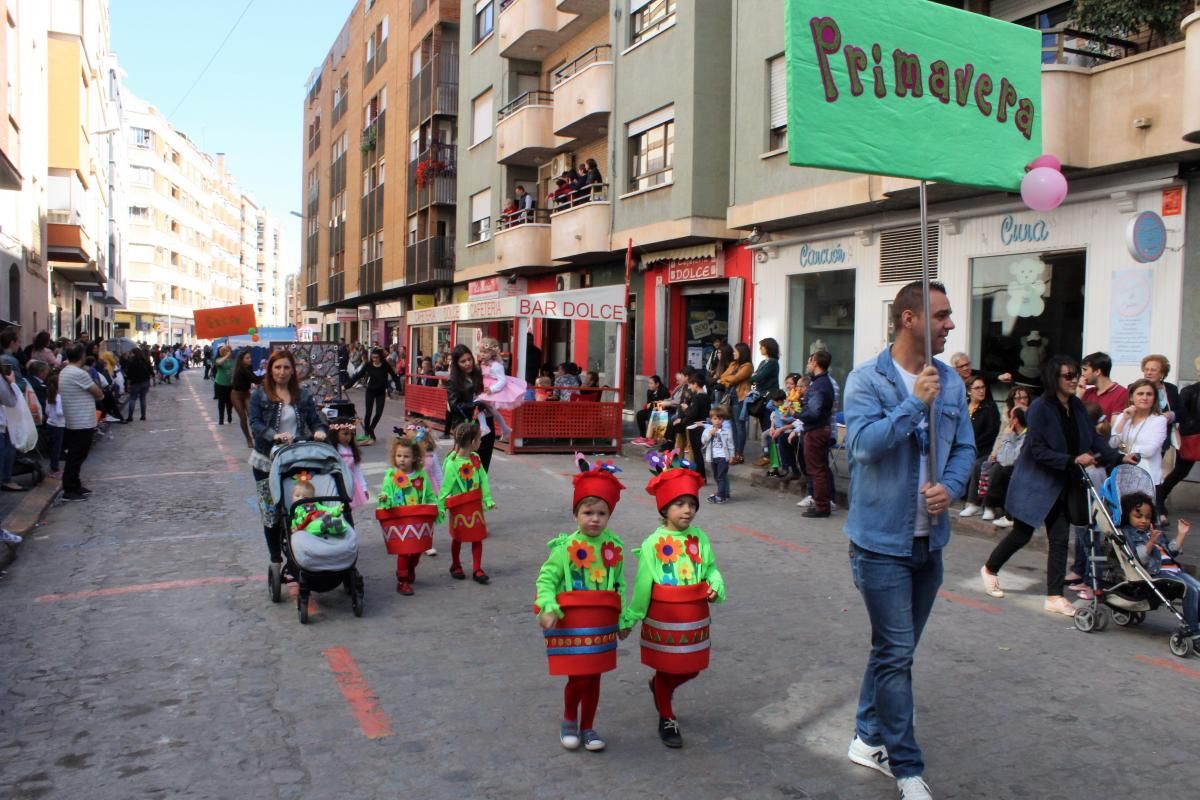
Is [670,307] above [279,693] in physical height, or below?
above

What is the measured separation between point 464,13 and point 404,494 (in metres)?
29.7

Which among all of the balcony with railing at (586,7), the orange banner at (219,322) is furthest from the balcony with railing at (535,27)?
the orange banner at (219,322)

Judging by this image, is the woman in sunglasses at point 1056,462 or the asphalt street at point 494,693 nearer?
the asphalt street at point 494,693

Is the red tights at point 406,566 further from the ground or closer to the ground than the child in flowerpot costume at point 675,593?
closer to the ground

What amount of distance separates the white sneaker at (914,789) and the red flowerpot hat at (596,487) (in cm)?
159

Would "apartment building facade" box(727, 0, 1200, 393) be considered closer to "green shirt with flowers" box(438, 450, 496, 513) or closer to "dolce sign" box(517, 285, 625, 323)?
"dolce sign" box(517, 285, 625, 323)

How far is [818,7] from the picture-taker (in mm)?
5000

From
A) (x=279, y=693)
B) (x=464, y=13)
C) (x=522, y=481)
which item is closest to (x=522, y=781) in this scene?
(x=279, y=693)

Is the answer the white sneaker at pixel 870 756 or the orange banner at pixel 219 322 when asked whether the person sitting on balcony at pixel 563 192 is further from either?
the white sneaker at pixel 870 756

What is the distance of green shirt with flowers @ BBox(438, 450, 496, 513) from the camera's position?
7.58 m

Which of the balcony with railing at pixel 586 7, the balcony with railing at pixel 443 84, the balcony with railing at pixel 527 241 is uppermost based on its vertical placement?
the balcony with railing at pixel 443 84

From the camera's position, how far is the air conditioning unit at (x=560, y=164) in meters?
27.4

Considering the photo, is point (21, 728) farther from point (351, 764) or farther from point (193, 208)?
point (193, 208)

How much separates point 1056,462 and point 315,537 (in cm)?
488
